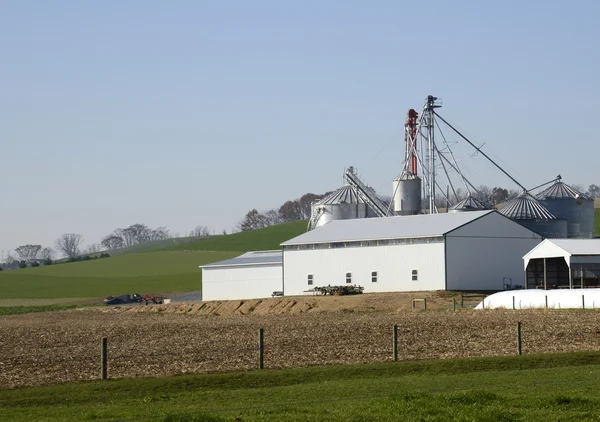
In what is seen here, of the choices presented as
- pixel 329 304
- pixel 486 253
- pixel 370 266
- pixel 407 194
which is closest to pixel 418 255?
pixel 370 266

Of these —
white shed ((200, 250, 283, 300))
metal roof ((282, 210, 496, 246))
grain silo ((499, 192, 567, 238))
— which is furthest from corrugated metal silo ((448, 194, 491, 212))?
white shed ((200, 250, 283, 300))

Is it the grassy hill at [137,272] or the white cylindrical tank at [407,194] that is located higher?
the white cylindrical tank at [407,194]

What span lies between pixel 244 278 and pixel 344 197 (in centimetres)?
1397

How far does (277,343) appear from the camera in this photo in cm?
3494

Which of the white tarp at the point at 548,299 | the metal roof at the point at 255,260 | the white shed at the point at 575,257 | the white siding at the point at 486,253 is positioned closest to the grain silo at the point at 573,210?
the white siding at the point at 486,253

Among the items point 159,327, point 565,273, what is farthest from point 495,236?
point 159,327

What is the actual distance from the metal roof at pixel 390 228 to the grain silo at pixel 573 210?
14529 mm

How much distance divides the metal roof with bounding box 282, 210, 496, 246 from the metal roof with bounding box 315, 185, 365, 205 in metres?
9.38

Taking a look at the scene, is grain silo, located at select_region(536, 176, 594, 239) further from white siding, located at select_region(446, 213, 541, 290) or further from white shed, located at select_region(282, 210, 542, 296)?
white siding, located at select_region(446, 213, 541, 290)

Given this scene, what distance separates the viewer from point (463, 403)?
58.1ft

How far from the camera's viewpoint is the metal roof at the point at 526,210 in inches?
3278

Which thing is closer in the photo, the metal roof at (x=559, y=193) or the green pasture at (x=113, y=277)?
the metal roof at (x=559, y=193)

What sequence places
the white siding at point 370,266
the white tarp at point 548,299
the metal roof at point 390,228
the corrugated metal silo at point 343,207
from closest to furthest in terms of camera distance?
the white tarp at point 548,299, the white siding at point 370,266, the metal roof at point 390,228, the corrugated metal silo at point 343,207

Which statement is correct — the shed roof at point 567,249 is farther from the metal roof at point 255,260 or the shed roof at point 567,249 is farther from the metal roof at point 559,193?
the metal roof at point 255,260
